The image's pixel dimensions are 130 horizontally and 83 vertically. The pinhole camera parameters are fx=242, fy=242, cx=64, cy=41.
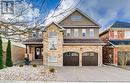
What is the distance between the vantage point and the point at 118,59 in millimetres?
37938

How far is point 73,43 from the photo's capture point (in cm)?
3641

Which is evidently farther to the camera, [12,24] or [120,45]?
[120,45]

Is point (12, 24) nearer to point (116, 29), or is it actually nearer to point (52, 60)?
point (52, 60)

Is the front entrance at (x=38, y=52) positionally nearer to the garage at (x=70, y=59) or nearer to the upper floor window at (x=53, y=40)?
the upper floor window at (x=53, y=40)

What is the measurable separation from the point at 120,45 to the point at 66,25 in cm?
902

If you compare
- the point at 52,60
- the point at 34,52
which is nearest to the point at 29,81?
the point at 52,60

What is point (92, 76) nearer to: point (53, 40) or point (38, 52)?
point (53, 40)

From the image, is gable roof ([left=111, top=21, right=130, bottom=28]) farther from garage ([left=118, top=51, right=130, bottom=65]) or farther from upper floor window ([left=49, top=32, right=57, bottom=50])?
upper floor window ([left=49, top=32, right=57, bottom=50])

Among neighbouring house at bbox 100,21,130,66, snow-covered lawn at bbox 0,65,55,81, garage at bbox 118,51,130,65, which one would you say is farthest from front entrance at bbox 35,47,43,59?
snow-covered lawn at bbox 0,65,55,81

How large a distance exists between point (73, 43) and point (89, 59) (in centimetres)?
359

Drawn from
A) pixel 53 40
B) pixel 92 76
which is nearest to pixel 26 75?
pixel 92 76

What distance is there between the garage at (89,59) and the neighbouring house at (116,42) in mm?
3177

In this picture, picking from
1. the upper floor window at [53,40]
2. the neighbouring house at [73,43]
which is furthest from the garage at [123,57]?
the upper floor window at [53,40]

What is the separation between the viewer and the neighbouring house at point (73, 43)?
3609 centimetres
